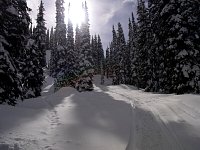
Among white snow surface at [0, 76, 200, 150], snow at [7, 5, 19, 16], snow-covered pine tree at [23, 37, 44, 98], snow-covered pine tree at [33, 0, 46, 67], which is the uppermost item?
snow-covered pine tree at [33, 0, 46, 67]

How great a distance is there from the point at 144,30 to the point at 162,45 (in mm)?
17899

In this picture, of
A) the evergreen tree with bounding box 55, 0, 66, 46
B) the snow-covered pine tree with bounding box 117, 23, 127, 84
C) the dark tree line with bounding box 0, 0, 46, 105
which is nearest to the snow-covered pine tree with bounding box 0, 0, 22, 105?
the dark tree line with bounding box 0, 0, 46, 105

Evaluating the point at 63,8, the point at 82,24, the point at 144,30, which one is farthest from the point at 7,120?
the point at 63,8

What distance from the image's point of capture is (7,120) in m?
12.3

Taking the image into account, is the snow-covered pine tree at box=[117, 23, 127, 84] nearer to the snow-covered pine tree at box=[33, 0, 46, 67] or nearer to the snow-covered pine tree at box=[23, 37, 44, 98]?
the snow-covered pine tree at box=[33, 0, 46, 67]

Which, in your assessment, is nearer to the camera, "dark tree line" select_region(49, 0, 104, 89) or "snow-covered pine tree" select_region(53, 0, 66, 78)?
"dark tree line" select_region(49, 0, 104, 89)

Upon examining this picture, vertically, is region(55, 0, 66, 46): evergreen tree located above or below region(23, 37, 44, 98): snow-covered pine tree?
above

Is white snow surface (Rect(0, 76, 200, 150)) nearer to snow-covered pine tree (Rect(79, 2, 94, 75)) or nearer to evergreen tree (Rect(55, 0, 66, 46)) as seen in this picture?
snow-covered pine tree (Rect(79, 2, 94, 75))

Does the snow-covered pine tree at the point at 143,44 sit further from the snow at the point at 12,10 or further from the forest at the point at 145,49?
the snow at the point at 12,10

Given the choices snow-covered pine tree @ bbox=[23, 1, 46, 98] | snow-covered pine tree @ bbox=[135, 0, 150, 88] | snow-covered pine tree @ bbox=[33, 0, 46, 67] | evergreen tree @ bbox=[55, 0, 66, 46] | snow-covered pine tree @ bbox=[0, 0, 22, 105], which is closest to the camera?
snow-covered pine tree @ bbox=[0, 0, 22, 105]

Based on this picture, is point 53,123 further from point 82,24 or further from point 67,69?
point 67,69

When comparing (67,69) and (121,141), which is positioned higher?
(67,69)

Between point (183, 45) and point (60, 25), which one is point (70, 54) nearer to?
point (60, 25)

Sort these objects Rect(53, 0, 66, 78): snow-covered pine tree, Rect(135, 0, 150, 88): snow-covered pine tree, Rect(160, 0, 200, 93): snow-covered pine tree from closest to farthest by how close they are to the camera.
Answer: Rect(160, 0, 200, 93): snow-covered pine tree
Rect(135, 0, 150, 88): snow-covered pine tree
Rect(53, 0, 66, 78): snow-covered pine tree
